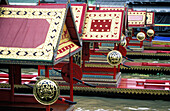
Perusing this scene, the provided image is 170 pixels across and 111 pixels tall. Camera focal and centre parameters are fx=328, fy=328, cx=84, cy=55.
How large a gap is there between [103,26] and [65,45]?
22.9ft

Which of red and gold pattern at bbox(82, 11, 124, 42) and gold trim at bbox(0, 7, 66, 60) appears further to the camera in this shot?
red and gold pattern at bbox(82, 11, 124, 42)

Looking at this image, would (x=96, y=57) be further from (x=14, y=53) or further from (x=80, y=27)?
(x=14, y=53)

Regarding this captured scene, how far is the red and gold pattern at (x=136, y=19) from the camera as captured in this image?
32.2 metres

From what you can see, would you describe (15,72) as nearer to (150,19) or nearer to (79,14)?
(79,14)

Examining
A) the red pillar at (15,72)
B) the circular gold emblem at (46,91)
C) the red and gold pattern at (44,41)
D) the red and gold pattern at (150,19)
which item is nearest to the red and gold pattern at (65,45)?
the red and gold pattern at (44,41)

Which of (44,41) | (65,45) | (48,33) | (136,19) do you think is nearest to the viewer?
(44,41)

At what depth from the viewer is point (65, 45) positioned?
33.1ft

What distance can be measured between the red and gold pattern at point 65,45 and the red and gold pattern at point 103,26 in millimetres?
5498

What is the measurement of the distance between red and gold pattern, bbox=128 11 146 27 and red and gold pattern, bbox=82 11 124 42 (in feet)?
48.5

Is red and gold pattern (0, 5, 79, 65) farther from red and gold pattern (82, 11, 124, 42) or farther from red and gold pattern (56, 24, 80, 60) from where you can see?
red and gold pattern (82, 11, 124, 42)

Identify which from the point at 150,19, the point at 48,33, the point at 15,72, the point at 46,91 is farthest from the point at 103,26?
the point at 150,19

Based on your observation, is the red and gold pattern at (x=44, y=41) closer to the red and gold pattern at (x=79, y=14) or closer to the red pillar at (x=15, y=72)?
the red pillar at (x=15, y=72)

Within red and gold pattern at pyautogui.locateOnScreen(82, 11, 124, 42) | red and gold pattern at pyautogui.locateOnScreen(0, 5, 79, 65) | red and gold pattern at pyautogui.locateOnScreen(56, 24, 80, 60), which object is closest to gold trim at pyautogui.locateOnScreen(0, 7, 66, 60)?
red and gold pattern at pyautogui.locateOnScreen(0, 5, 79, 65)

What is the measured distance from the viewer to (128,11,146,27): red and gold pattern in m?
32.2
